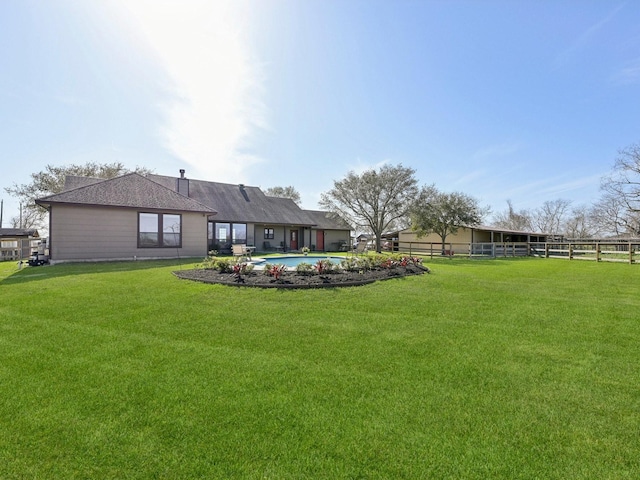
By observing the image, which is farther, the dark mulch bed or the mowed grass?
the dark mulch bed

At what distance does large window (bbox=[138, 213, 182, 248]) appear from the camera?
13.9 metres

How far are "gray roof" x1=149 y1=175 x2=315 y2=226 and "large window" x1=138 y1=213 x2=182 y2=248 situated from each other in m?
4.71

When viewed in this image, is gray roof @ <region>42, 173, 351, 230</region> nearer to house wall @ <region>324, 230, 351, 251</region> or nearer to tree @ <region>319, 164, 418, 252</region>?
house wall @ <region>324, 230, 351, 251</region>

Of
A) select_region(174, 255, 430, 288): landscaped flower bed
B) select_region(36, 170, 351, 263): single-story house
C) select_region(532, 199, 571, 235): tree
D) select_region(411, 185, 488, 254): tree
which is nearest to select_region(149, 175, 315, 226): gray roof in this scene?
select_region(36, 170, 351, 263): single-story house

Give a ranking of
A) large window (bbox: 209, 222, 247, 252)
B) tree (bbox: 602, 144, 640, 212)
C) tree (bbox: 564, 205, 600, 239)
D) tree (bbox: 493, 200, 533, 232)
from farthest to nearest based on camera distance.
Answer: tree (bbox: 493, 200, 533, 232) < tree (bbox: 564, 205, 600, 239) < tree (bbox: 602, 144, 640, 212) < large window (bbox: 209, 222, 247, 252)

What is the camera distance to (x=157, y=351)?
3.71 m

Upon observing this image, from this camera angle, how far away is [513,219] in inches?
2066

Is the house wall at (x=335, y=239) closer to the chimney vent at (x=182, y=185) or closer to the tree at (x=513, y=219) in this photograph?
the chimney vent at (x=182, y=185)

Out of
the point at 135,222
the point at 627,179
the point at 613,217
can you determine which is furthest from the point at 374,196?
the point at 613,217

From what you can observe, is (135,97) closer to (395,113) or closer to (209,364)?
(395,113)

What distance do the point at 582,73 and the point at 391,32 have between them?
29.6 feet

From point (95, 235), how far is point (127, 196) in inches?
82.6

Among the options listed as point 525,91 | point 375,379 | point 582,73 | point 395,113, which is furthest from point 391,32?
point 375,379

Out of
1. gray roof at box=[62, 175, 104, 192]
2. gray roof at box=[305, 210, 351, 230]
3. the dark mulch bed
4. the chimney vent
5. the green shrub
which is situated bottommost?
the dark mulch bed
